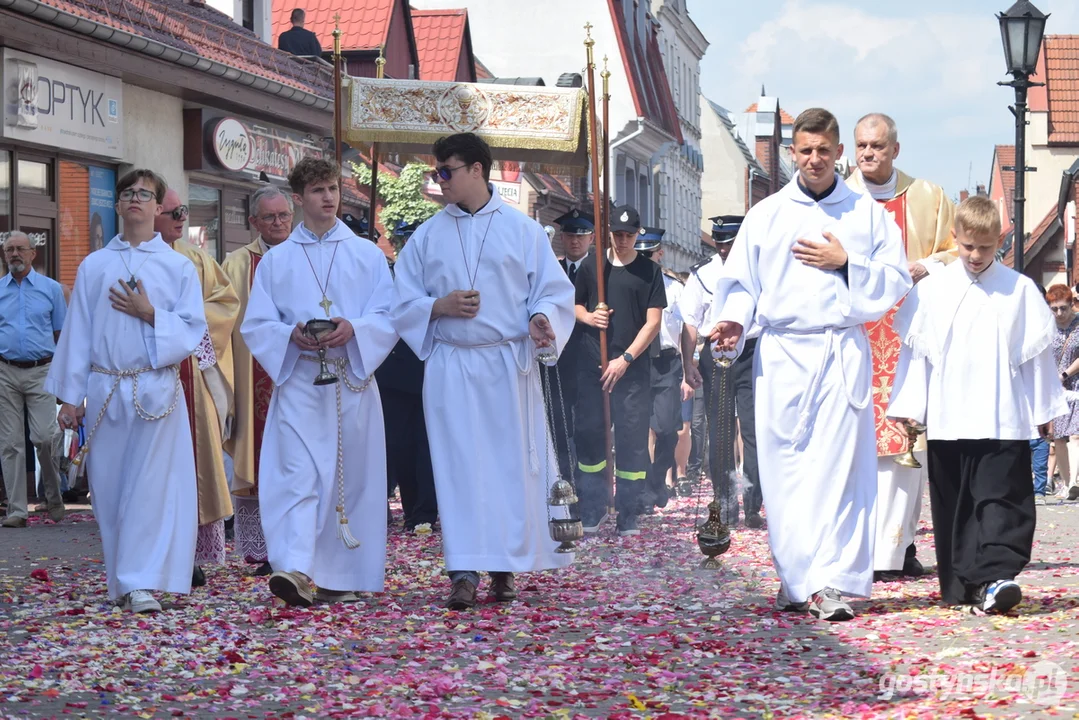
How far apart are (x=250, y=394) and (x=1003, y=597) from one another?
4.61 meters

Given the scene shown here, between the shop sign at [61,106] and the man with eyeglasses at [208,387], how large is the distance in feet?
20.7

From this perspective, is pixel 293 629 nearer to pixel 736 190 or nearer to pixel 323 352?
pixel 323 352

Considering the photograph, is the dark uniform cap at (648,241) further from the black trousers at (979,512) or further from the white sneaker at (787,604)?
the white sneaker at (787,604)

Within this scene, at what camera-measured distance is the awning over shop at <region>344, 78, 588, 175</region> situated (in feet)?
42.4

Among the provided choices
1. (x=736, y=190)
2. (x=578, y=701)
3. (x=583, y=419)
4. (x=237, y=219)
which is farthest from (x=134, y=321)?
(x=736, y=190)

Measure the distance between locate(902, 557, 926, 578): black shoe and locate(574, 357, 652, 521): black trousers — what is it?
302cm

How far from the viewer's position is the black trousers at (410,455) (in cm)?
1183

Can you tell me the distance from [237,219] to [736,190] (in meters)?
56.1

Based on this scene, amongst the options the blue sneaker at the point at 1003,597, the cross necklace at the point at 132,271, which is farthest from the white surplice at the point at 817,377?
the cross necklace at the point at 132,271

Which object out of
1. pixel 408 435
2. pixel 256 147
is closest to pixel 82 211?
pixel 256 147

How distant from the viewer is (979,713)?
5.29m

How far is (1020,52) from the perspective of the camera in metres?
17.0

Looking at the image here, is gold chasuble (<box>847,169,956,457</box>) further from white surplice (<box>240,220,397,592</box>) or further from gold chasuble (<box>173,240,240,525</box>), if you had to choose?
gold chasuble (<box>173,240,240,525</box>)

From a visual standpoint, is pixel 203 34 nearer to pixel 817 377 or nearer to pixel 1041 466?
pixel 1041 466
